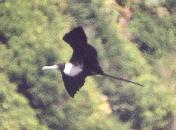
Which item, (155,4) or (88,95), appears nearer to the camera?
(88,95)

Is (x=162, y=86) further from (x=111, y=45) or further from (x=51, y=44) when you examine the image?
(x=51, y=44)

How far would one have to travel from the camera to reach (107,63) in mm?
13578

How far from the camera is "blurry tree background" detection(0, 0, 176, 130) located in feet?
40.8

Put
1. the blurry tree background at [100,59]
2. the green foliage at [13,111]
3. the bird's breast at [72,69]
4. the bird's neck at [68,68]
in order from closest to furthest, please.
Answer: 1. the bird's breast at [72,69]
2. the bird's neck at [68,68]
3. the green foliage at [13,111]
4. the blurry tree background at [100,59]

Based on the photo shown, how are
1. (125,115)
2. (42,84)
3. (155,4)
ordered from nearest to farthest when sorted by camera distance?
(42,84)
(125,115)
(155,4)

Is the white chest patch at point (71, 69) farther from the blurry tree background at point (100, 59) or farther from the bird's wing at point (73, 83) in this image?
the blurry tree background at point (100, 59)

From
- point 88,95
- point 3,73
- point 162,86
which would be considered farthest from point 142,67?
point 3,73

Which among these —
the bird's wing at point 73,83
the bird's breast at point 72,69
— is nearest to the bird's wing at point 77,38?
the bird's breast at point 72,69

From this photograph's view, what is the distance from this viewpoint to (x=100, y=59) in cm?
1366

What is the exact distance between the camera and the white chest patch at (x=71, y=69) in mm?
7911

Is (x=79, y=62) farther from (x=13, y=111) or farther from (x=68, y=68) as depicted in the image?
(x=13, y=111)

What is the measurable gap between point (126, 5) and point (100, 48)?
1.45 meters

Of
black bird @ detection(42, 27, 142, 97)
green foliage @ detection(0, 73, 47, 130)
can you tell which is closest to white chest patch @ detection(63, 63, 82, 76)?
black bird @ detection(42, 27, 142, 97)

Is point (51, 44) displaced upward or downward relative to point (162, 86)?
upward
